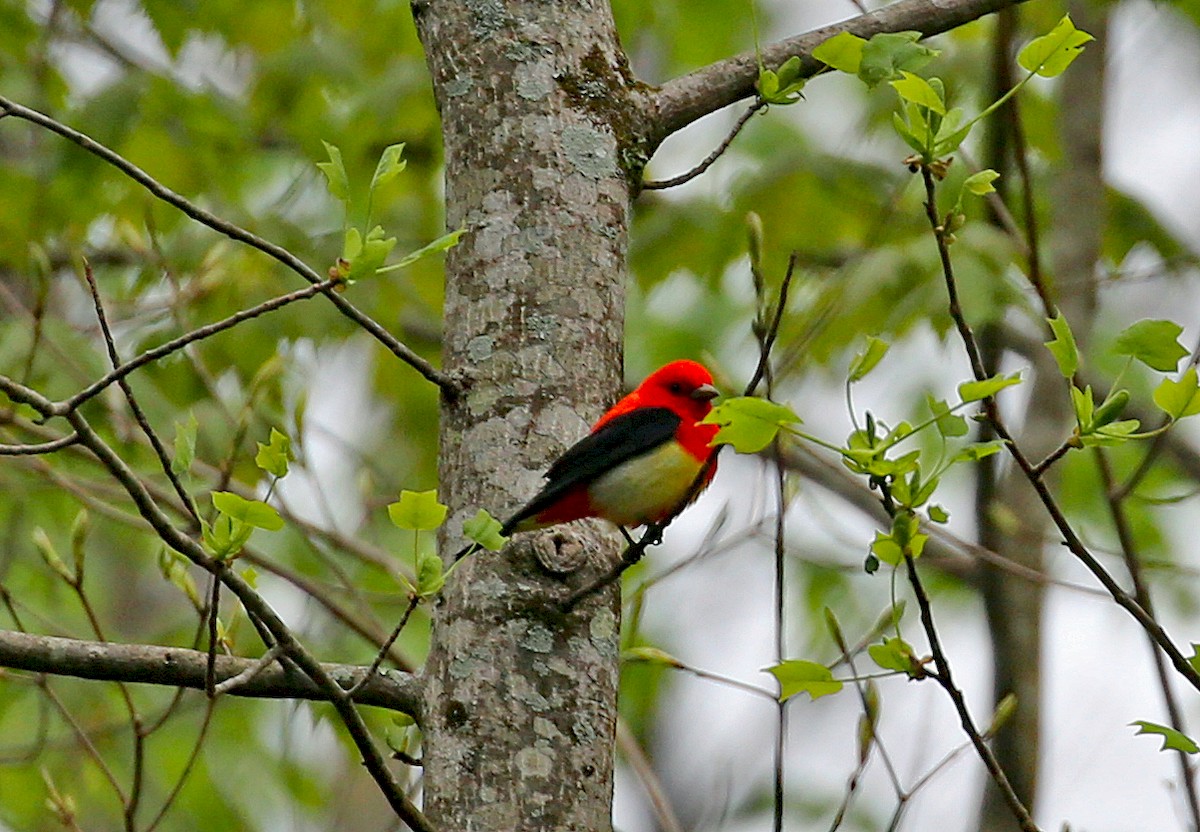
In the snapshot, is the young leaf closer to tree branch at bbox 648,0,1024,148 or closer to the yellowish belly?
tree branch at bbox 648,0,1024,148

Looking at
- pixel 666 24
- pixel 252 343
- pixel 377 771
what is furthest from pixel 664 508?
pixel 666 24

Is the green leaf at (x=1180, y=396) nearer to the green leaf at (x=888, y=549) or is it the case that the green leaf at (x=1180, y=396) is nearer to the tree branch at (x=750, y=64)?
the green leaf at (x=888, y=549)

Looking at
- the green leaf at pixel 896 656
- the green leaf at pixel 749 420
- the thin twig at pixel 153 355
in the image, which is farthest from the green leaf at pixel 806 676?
the thin twig at pixel 153 355

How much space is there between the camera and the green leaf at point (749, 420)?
178cm

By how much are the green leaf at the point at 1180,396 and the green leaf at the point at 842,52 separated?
2.11 ft

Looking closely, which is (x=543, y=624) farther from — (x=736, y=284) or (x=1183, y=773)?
(x=736, y=284)

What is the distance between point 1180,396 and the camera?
76.7 inches

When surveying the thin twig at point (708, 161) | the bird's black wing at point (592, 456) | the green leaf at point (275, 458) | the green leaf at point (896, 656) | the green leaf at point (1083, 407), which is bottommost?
the green leaf at point (896, 656)

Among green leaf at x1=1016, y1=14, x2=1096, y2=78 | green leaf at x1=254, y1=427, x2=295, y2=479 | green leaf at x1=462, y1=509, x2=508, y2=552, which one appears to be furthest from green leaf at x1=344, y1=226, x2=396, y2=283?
green leaf at x1=1016, y1=14, x2=1096, y2=78

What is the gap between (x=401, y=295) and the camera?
5531mm

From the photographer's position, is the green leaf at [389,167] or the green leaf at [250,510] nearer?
the green leaf at [250,510]

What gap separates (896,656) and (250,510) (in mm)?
901

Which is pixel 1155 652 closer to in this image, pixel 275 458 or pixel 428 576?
pixel 428 576

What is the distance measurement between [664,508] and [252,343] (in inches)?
93.9
